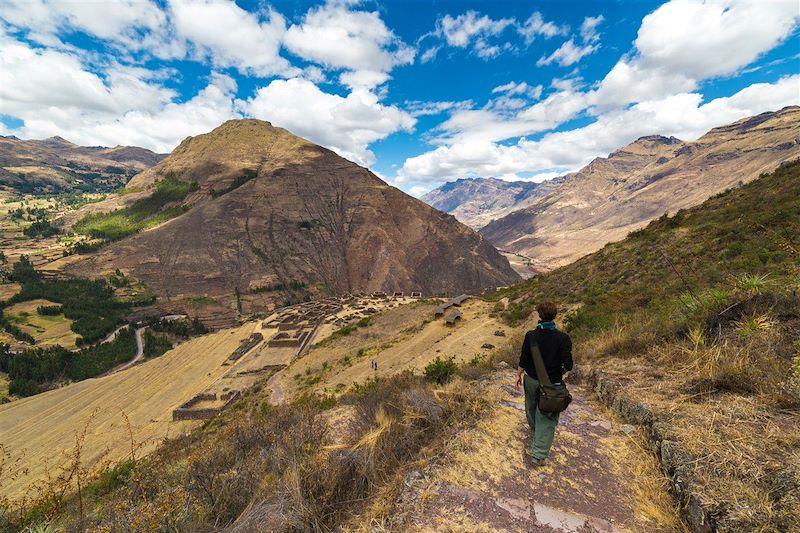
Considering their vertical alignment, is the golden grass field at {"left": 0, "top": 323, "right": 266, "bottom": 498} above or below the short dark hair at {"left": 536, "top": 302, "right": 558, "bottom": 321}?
below

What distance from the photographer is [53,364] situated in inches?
1949

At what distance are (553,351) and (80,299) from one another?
96384mm

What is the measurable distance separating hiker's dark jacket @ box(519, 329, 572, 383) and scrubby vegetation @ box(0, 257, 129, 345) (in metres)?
79.6

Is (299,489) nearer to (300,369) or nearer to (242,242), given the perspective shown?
(300,369)

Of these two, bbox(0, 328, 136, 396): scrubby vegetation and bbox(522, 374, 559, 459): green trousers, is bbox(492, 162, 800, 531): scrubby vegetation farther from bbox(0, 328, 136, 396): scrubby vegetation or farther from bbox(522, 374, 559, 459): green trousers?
bbox(0, 328, 136, 396): scrubby vegetation

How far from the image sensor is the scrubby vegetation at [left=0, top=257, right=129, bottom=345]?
203ft

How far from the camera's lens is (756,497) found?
9.44 feet

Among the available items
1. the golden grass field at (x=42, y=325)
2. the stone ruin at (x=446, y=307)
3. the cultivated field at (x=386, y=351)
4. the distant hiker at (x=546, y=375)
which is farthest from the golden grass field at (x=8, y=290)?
the distant hiker at (x=546, y=375)

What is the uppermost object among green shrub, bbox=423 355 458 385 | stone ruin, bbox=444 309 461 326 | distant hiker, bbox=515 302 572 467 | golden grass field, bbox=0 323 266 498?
distant hiker, bbox=515 302 572 467

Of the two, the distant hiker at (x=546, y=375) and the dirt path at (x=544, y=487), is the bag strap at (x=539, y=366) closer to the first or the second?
the distant hiker at (x=546, y=375)

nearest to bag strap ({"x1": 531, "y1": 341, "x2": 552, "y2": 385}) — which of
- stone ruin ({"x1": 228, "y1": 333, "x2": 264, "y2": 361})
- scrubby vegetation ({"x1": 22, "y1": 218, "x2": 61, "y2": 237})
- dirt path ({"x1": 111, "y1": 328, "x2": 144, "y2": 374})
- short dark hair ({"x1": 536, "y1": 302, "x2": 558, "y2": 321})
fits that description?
short dark hair ({"x1": 536, "y1": 302, "x2": 558, "y2": 321})

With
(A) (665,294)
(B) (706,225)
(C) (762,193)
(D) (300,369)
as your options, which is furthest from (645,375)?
(D) (300,369)

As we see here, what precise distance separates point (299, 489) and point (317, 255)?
306ft

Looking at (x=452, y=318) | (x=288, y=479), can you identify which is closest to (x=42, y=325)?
(x=452, y=318)
